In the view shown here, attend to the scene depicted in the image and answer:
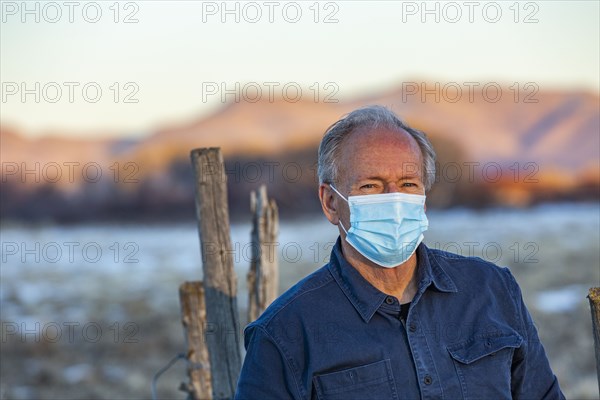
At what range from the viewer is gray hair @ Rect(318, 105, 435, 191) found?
9.71 feet

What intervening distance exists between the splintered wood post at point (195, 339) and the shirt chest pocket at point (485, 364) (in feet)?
7.87

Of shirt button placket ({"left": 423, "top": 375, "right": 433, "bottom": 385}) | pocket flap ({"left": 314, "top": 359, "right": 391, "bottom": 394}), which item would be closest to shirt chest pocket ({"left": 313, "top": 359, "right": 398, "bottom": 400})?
pocket flap ({"left": 314, "top": 359, "right": 391, "bottom": 394})

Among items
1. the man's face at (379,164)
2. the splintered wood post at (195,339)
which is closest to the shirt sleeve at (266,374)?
the man's face at (379,164)

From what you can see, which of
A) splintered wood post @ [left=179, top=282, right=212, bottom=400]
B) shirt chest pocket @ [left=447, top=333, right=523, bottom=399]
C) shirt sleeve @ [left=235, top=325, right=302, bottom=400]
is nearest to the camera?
shirt sleeve @ [left=235, top=325, right=302, bottom=400]

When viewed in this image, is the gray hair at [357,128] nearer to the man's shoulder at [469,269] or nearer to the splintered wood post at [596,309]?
the man's shoulder at [469,269]

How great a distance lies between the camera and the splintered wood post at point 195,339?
493cm

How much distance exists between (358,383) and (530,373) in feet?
2.27

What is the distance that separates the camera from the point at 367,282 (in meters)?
2.88

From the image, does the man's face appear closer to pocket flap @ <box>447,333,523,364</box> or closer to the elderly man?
the elderly man

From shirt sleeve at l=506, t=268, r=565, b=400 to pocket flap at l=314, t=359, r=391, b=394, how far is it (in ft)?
1.77

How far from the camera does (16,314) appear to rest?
46.4 ft

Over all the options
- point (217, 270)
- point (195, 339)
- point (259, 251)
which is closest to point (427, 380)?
point (217, 270)

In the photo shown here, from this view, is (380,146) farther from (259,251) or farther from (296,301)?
(259,251)

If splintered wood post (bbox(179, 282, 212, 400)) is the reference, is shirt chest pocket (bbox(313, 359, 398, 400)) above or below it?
above
